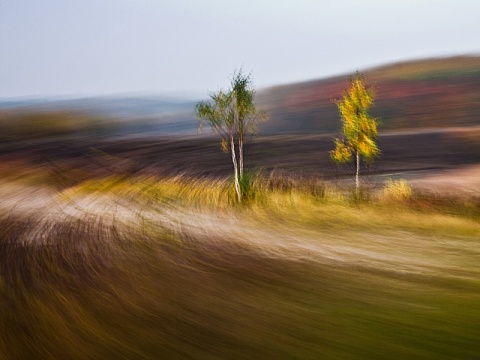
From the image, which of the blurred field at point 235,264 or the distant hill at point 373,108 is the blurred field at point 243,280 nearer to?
the blurred field at point 235,264

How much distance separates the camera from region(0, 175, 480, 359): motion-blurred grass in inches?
213

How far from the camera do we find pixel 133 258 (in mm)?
9484

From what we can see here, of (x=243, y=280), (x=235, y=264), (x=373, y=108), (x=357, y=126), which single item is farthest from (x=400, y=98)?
(x=243, y=280)

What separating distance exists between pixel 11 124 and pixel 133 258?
3867 centimetres

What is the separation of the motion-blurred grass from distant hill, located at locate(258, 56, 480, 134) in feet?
92.5

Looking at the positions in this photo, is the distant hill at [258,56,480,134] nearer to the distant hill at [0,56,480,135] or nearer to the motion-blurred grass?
the distant hill at [0,56,480,135]

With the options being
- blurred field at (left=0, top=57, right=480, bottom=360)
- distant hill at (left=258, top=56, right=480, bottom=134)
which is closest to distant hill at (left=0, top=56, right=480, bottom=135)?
distant hill at (left=258, top=56, right=480, bottom=134)

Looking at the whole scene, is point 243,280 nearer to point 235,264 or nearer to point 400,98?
point 235,264

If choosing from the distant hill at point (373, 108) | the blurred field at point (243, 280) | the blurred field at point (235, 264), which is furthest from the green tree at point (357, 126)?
the distant hill at point (373, 108)

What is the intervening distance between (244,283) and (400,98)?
4171 cm

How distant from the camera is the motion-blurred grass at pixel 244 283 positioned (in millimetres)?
5418

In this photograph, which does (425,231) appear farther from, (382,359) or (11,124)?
(11,124)

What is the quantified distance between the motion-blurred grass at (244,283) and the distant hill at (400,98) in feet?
92.5

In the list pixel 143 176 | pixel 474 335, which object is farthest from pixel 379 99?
pixel 474 335
